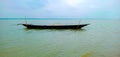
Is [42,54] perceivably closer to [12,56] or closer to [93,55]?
[12,56]

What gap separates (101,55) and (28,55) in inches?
61.3

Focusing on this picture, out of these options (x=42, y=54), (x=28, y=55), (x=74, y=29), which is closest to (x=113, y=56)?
(x=42, y=54)

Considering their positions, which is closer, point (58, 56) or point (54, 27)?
point (58, 56)

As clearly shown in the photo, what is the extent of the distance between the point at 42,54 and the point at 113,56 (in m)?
1.50

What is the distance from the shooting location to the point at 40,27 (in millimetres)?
10555

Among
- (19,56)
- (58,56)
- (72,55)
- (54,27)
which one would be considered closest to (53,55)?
(58,56)

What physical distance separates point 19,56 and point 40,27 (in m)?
6.51

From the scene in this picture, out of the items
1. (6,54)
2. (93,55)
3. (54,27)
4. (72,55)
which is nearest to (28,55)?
(6,54)

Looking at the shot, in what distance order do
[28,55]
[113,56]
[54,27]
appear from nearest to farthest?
[113,56], [28,55], [54,27]

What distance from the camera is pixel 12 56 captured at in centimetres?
409

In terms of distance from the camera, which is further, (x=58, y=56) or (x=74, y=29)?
(x=74, y=29)

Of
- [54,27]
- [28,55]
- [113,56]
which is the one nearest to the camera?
[113,56]

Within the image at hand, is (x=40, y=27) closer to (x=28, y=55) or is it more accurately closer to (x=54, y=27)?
(x=54, y=27)

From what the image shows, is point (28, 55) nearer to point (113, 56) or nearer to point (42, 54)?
point (42, 54)
